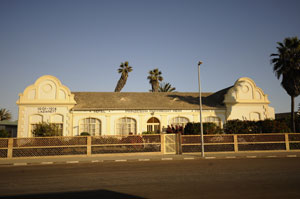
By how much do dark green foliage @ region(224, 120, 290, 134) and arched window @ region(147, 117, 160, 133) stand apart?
770 centimetres

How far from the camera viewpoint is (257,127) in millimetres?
19359

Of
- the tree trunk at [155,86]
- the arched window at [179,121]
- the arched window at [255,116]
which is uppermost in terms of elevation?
the tree trunk at [155,86]

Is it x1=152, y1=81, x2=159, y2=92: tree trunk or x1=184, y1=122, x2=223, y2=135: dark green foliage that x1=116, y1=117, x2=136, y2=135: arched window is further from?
x1=152, y1=81, x2=159, y2=92: tree trunk

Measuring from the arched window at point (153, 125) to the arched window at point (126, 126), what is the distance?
5.68 ft

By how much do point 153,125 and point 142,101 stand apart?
10.7ft

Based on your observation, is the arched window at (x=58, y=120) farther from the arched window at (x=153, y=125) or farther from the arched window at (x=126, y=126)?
the arched window at (x=153, y=125)

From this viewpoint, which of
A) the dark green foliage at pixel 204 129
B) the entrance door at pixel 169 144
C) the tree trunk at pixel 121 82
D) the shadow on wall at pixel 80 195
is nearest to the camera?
the shadow on wall at pixel 80 195

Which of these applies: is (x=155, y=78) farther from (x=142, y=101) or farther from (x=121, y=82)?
(x=142, y=101)

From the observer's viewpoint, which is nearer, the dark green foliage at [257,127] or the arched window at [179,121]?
the dark green foliage at [257,127]

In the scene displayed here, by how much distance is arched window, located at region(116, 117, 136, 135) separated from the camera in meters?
23.3

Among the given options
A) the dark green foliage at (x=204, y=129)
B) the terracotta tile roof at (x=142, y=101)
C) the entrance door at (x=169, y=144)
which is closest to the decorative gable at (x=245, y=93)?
the terracotta tile roof at (x=142, y=101)

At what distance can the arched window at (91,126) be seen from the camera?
→ 22812 millimetres

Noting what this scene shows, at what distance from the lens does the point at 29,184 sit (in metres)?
6.91

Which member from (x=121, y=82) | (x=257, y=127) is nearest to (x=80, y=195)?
(x=257, y=127)
